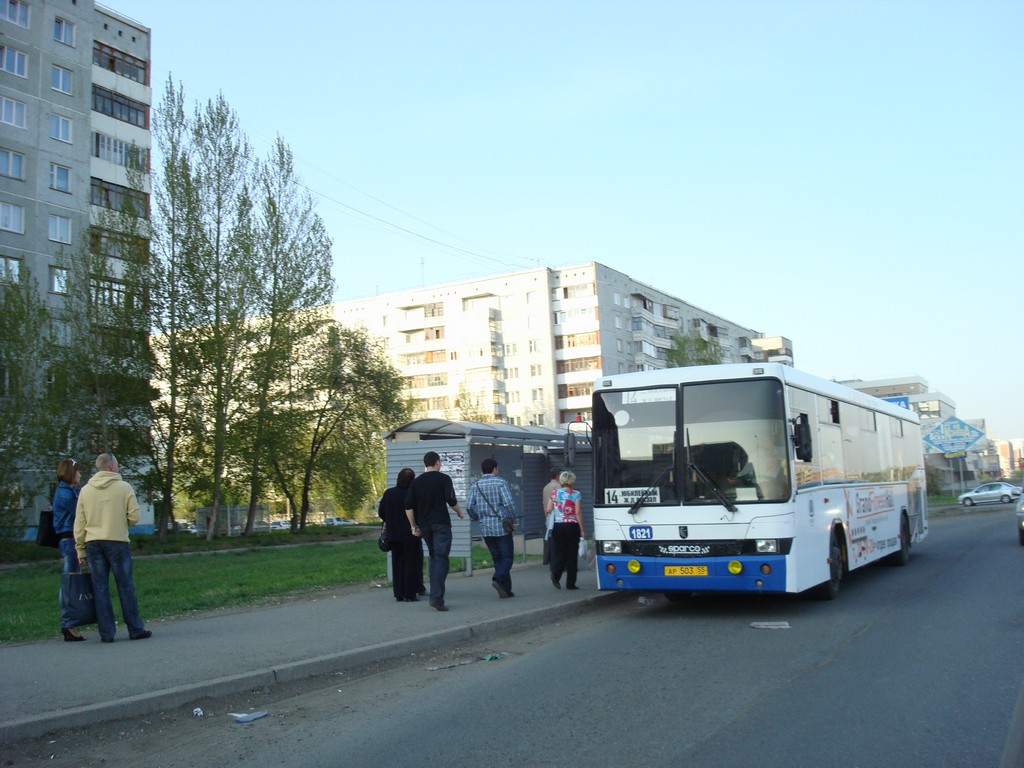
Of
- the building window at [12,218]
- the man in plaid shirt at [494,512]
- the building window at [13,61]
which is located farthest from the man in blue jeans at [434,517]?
the building window at [13,61]

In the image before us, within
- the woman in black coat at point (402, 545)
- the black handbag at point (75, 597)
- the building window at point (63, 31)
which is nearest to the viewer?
the black handbag at point (75, 597)

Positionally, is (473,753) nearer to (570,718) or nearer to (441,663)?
(570,718)

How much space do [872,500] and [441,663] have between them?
351 inches

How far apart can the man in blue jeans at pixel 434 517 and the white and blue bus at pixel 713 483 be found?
1.83 meters

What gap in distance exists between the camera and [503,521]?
12.0 m

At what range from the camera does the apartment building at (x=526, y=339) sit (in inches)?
3275

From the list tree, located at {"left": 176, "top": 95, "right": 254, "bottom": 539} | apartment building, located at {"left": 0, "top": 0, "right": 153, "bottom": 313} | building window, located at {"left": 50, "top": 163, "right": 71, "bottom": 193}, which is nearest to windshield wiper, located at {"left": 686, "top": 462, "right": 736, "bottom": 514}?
tree, located at {"left": 176, "top": 95, "right": 254, "bottom": 539}

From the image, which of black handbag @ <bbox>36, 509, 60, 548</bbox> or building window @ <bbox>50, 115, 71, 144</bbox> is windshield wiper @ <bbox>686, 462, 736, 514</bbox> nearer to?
black handbag @ <bbox>36, 509, 60, 548</bbox>

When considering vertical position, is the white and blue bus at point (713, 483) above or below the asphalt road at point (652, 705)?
above

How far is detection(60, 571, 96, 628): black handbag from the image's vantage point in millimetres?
9086

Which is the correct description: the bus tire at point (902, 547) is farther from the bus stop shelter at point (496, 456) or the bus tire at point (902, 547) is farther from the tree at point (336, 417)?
the tree at point (336, 417)

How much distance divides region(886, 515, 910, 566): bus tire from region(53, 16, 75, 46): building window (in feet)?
145

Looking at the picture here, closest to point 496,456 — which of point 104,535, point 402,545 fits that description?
point 402,545

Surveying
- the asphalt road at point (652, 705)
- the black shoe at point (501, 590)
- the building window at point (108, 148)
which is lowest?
the asphalt road at point (652, 705)
